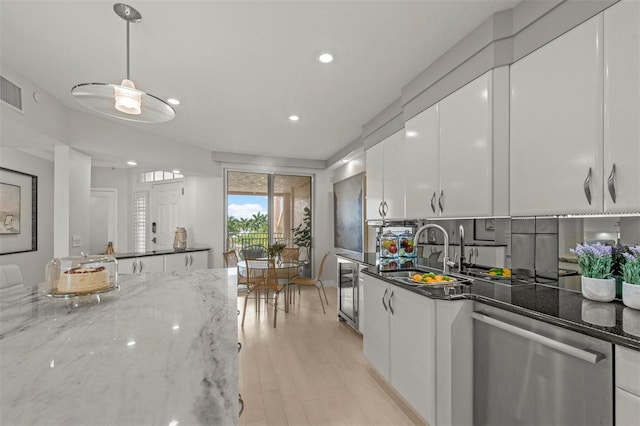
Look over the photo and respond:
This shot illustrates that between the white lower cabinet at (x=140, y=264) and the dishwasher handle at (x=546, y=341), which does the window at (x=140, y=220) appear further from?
the dishwasher handle at (x=546, y=341)

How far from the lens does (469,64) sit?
1.99m

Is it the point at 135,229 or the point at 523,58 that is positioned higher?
the point at 523,58

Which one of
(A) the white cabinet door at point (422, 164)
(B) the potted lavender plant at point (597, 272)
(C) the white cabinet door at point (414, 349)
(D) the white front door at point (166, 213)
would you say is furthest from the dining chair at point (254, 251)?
(B) the potted lavender plant at point (597, 272)

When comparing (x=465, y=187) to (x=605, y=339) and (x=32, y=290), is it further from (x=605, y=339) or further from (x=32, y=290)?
(x=32, y=290)

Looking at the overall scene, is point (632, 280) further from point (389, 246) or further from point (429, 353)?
point (389, 246)

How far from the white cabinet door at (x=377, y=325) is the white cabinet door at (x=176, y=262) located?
3584 millimetres

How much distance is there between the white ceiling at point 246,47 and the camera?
1.77m

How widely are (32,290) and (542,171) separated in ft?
9.33

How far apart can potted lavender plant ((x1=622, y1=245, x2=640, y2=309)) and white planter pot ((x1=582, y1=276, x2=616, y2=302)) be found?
0.21ft

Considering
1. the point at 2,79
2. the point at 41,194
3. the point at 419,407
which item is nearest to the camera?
the point at 419,407

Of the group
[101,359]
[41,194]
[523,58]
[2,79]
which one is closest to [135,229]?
[41,194]

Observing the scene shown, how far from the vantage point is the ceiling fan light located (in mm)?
1585

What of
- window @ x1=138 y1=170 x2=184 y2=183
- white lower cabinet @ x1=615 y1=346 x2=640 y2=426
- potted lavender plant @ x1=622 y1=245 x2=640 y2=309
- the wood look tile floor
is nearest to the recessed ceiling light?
potted lavender plant @ x1=622 y1=245 x2=640 y2=309

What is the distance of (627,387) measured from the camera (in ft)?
3.28
